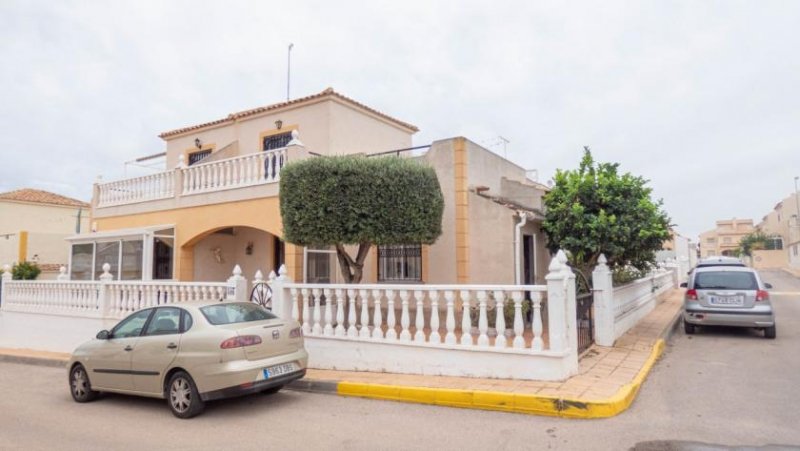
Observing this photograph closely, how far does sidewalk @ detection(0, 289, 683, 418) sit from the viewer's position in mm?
5480

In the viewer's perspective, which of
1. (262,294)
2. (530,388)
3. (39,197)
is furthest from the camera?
(39,197)

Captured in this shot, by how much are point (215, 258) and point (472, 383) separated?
9820mm

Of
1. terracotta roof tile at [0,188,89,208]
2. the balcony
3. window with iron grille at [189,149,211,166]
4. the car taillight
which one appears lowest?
the car taillight

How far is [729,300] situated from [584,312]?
4284mm

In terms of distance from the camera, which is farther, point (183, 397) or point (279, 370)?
point (279, 370)

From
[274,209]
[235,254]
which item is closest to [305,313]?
[274,209]

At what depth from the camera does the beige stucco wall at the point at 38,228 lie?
2059 cm

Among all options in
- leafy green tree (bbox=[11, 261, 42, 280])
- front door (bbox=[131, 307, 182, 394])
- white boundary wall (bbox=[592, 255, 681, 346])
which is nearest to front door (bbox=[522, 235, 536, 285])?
white boundary wall (bbox=[592, 255, 681, 346])

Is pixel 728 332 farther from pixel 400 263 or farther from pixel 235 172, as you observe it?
pixel 235 172

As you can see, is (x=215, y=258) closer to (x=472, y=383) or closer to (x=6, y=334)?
(x=6, y=334)

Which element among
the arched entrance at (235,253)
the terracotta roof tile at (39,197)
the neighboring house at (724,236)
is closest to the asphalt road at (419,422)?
the arched entrance at (235,253)

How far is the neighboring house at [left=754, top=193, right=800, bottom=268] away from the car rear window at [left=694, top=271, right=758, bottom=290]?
45.6 meters

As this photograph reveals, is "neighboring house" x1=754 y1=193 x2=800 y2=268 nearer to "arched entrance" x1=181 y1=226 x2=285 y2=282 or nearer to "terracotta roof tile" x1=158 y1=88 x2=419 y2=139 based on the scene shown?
"terracotta roof tile" x1=158 y1=88 x2=419 y2=139

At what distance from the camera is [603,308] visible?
8.59 metres
